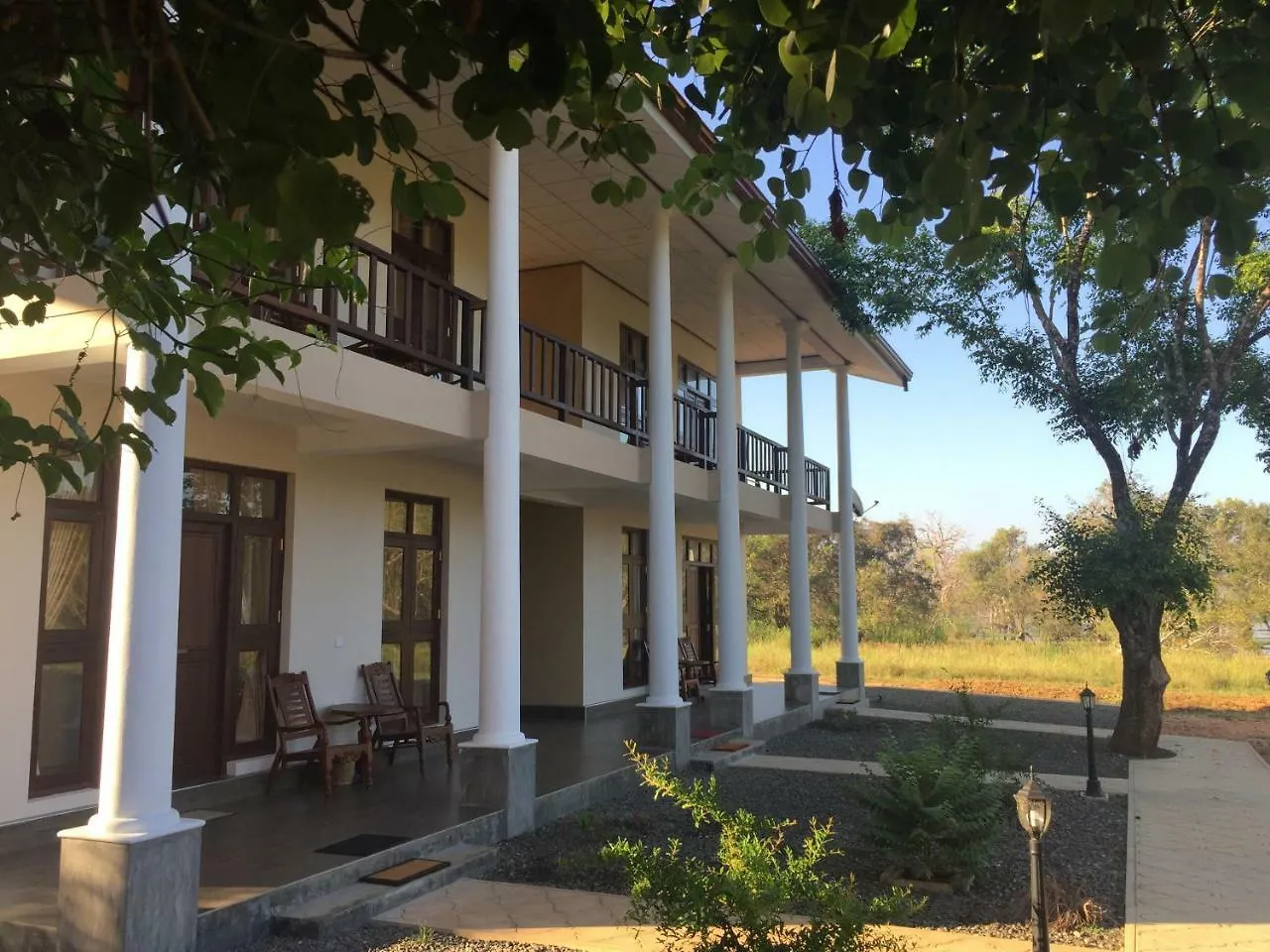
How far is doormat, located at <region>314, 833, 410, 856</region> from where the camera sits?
20.7 ft

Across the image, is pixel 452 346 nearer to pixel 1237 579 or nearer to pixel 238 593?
pixel 238 593

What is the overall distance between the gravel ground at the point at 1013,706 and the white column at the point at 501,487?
10.1m

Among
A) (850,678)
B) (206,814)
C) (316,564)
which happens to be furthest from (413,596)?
(850,678)

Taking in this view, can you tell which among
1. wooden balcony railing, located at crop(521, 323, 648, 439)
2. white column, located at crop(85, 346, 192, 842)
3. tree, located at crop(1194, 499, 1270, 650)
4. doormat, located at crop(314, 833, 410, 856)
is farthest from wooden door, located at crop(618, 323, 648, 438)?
tree, located at crop(1194, 499, 1270, 650)

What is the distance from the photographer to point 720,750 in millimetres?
11523

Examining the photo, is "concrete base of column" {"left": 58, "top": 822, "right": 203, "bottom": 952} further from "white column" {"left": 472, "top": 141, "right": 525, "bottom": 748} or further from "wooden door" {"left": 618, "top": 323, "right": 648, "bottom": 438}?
"wooden door" {"left": 618, "top": 323, "right": 648, "bottom": 438}

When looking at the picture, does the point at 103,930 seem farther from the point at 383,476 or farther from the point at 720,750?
the point at 720,750

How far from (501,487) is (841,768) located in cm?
574

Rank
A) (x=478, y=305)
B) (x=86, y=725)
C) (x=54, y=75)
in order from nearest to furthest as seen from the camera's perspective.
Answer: (x=54, y=75), (x=86, y=725), (x=478, y=305)

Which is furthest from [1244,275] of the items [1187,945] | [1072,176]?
[1072,176]

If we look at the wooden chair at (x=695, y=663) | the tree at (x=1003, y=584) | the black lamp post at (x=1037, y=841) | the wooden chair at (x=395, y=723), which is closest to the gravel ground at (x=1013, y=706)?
the wooden chair at (x=695, y=663)

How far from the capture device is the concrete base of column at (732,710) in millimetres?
12461

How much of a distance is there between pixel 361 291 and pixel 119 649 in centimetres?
260

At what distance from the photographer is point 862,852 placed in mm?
7324
